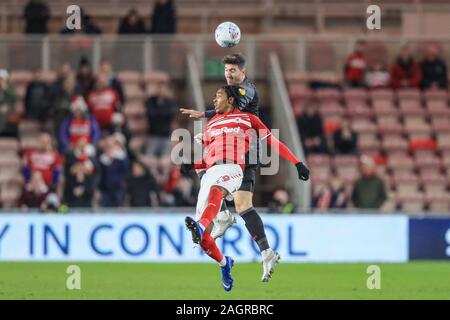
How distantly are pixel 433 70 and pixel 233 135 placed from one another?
1320 centimetres

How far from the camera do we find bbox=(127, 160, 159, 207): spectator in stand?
23406mm

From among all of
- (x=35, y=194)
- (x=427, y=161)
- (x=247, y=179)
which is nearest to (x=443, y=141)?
(x=427, y=161)

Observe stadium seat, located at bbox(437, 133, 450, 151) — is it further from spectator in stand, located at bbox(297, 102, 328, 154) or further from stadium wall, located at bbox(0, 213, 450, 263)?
stadium wall, located at bbox(0, 213, 450, 263)

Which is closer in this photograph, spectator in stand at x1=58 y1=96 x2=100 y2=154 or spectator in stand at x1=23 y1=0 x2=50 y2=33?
spectator in stand at x1=58 y1=96 x2=100 y2=154

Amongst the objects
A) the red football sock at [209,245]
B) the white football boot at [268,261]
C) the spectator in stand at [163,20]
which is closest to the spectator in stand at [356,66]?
the spectator in stand at [163,20]

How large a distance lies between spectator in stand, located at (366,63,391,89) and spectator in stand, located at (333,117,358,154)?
204 cm

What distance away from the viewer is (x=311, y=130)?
85.1ft

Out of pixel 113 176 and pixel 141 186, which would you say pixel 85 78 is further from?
pixel 141 186

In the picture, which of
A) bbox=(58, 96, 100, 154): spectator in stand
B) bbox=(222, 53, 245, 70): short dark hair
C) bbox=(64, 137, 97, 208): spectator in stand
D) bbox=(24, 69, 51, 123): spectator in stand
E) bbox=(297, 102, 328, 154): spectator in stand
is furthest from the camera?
bbox=(297, 102, 328, 154): spectator in stand

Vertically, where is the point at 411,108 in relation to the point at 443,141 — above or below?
above

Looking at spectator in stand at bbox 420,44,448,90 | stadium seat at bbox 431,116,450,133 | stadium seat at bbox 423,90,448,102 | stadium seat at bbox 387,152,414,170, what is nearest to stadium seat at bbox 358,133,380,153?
stadium seat at bbox 387,152,414,170

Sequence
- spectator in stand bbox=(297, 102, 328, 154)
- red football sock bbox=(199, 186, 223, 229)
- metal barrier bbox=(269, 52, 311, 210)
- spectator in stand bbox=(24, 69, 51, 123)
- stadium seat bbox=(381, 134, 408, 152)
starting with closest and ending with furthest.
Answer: red football sock bbox=(199, 186, 223, 229)
metal barrier bbox=(269, 52, 311, 210)
spectator in stand bbox=(24, 69, 51, 123)
spectator in stand bbox=(297, 102, 328, 154)
stadium seat bbox=(381, 134, 408, 152)

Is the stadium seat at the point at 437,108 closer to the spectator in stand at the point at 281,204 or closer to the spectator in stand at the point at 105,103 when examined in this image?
the spectator in stand at the point at 281,204
